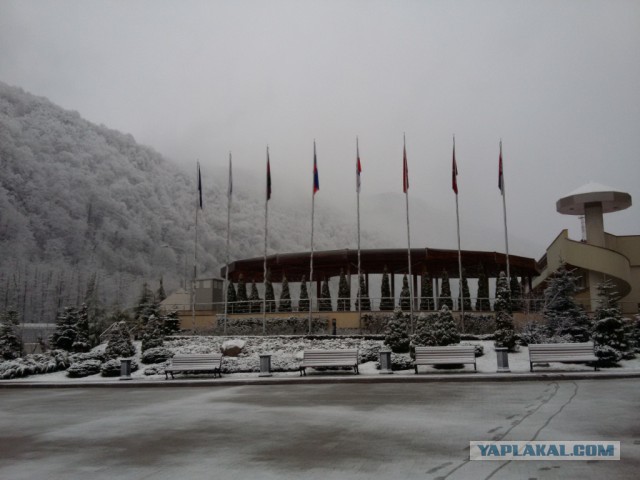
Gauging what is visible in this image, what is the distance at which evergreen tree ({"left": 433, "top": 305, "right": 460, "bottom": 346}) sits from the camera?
22.0m

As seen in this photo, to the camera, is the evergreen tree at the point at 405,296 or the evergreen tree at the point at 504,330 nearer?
the evergreen tree at the point at 504,330

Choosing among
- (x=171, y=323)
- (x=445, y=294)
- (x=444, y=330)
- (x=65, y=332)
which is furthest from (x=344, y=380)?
(x=65, y=332)

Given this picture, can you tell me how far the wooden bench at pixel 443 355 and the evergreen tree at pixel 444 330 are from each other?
2.39 meters

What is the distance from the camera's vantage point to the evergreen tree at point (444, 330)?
22.0 m

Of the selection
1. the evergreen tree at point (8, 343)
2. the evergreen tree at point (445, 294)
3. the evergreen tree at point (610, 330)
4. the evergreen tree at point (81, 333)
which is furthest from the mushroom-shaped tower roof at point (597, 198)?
the evergreen tree at point (8, 343)

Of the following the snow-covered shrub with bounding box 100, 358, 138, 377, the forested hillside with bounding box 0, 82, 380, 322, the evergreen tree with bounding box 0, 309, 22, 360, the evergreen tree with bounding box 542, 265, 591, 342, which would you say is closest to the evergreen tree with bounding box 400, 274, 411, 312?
the evergreen tree with bounding box 542, 265, 591, 342

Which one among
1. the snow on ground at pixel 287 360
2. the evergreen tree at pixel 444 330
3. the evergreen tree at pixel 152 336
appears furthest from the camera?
the evergreen tree at pixel 152 336

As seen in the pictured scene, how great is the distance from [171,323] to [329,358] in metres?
12.2

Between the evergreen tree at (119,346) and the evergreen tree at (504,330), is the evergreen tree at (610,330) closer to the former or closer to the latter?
the evergreen tree at (504,330)

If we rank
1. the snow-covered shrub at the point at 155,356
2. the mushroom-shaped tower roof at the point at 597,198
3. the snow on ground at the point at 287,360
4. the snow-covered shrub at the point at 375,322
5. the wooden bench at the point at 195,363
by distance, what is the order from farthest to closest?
the mushroom-shaped tower roof at the point at 597,198 → the snow-covered shrub at the point at 375,322 → the snow-covered shrub at the point at 155,356 → the wooden bench at the point at 195,363 → the snow on ground at the point at 287,360

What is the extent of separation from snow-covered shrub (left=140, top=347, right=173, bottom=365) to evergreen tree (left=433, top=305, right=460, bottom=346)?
11106mm

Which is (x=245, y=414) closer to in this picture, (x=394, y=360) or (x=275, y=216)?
(x=394, y=360)

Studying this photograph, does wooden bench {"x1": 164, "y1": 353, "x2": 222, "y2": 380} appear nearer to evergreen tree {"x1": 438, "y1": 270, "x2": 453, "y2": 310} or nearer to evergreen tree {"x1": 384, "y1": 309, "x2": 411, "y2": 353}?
evergreen tree {"x1": 384, "y1": 309, "x2": 411, "y2": 353}

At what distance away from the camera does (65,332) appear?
27.6 m
